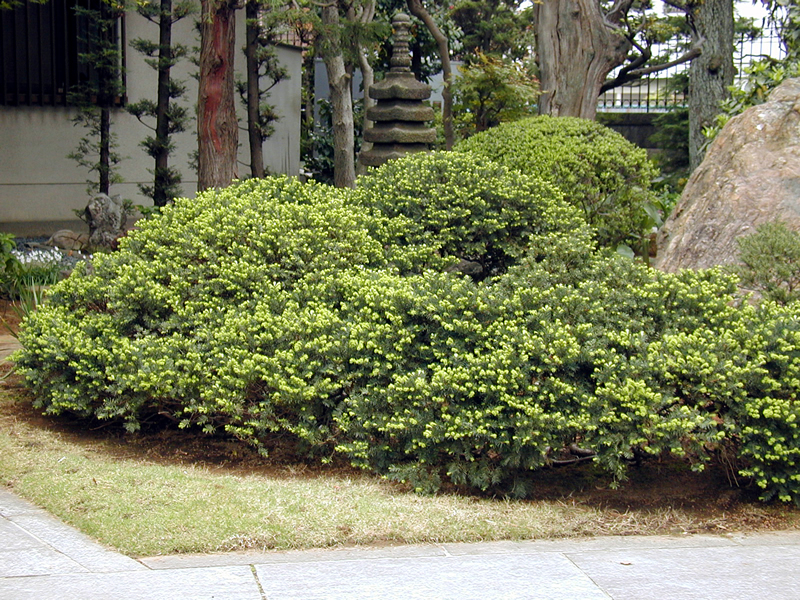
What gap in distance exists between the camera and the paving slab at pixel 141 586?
3.45 meters

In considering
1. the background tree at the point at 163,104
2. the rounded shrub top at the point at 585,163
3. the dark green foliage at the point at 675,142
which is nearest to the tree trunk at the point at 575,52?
the rounded shrub top at the point at 585,163

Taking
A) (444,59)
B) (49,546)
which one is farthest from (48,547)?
(444,59)

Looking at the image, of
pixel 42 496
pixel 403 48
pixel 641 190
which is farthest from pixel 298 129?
pixel 42 496

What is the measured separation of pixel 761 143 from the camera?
7105 millimetres

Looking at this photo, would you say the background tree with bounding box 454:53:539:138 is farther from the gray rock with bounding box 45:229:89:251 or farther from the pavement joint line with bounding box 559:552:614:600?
the pavement joint line with bounding box 559:552:614:600

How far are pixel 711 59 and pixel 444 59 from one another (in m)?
5.29

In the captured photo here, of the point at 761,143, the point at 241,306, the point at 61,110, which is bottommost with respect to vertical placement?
the point at 241,306

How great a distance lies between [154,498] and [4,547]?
776 mm

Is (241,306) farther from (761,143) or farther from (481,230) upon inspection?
(761,143)

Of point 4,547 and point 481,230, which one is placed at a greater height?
point 481,230

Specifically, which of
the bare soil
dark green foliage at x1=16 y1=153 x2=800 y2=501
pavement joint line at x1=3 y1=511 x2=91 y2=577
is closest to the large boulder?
dark green foliage at x1=16 y1=153 x2=800 y2=501

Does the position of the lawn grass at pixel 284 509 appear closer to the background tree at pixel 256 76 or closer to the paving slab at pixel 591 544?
the paving slab at pixel 591 544

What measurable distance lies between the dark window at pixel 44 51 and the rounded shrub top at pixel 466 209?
8043mm

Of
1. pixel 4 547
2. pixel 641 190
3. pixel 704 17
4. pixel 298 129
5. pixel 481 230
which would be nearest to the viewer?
pixel 4 547
